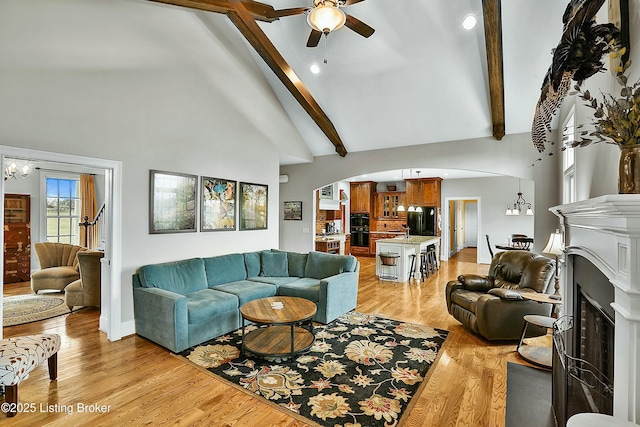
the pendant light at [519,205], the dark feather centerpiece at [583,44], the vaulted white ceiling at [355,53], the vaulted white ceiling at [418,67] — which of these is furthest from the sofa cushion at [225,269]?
the pendant light at [519,205]

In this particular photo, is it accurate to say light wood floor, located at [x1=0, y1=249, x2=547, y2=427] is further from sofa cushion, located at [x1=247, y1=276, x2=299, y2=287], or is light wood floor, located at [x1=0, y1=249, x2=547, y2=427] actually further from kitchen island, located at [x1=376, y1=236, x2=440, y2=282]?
kitchen island, located at [x1=376, y1=236, x2=440, y2=282]

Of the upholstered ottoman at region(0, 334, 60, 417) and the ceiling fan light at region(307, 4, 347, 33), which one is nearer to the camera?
the upholstered ottoman at region(0, 334, 60, 417)

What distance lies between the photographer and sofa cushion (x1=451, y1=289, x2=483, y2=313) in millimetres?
3784

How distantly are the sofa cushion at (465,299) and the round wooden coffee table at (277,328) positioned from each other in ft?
6.48

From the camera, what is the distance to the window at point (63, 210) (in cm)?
702

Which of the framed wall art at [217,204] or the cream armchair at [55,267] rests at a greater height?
the framed wall art at [217,204]

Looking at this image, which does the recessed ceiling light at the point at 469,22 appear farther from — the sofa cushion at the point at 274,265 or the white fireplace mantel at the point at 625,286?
the sofa cushion at the point at 274,265

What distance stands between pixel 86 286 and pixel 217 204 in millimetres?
2245

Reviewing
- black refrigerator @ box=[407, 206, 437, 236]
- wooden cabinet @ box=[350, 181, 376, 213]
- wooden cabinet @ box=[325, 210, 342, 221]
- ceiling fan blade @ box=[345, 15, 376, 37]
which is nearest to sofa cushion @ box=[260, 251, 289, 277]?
ceiling fan blade @ box=[345, 15, 376, 37]

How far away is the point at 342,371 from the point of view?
2.88 metres

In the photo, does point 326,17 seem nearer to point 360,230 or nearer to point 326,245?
point 326,245

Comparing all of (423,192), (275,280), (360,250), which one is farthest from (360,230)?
(275,280)

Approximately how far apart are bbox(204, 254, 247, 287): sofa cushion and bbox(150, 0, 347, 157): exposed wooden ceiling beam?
2.88 m

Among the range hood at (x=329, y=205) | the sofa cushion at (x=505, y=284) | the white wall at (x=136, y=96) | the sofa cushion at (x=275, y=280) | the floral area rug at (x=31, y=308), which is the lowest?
the floral area rug at (x=31, y=308)
